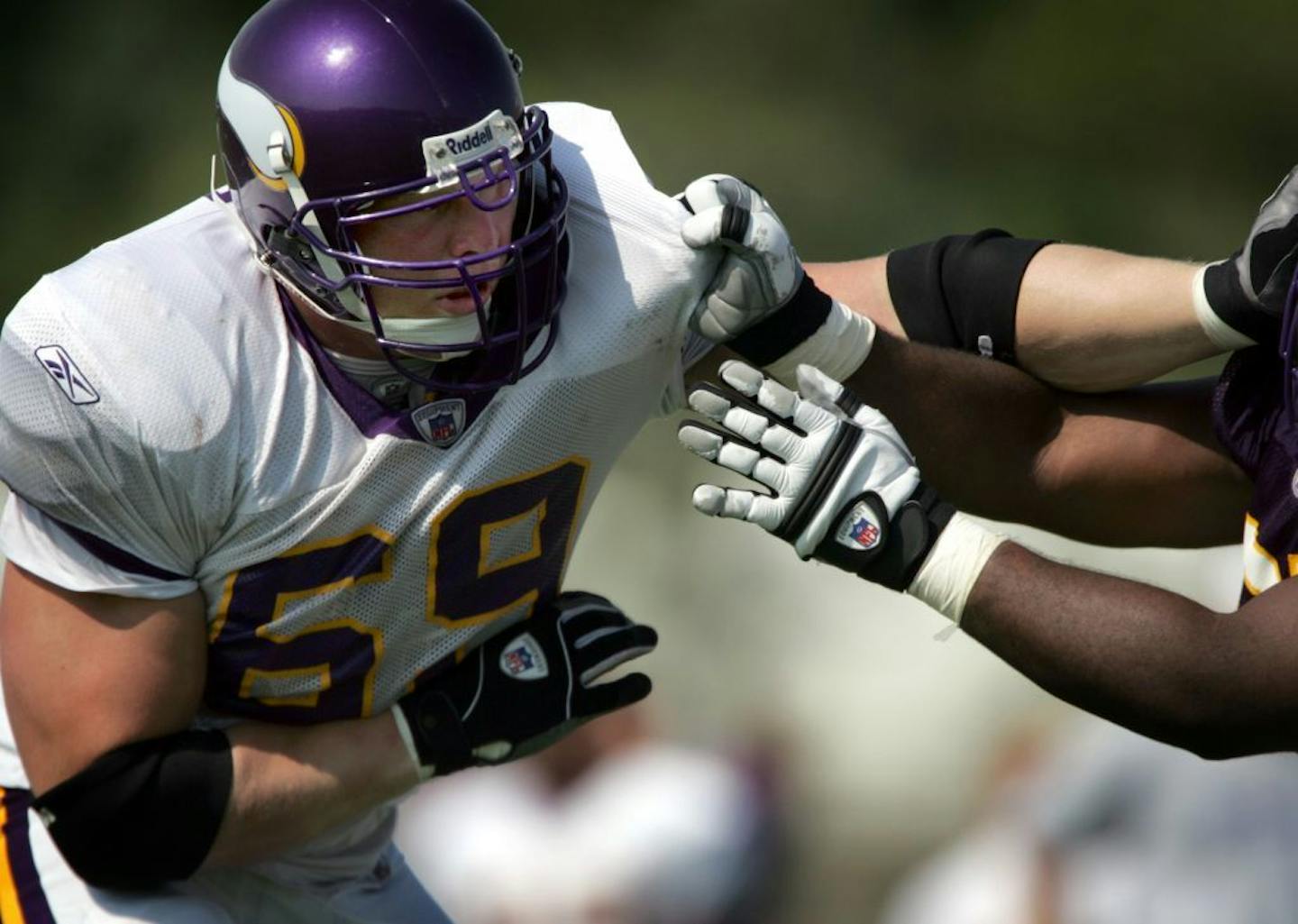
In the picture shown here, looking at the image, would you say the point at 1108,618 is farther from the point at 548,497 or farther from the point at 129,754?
the point at 129,754

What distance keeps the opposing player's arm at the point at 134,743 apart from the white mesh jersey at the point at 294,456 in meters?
0.05

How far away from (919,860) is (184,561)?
266 centimetres

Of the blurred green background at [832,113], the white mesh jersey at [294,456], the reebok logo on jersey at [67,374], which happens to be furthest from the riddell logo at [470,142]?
the blurred green background at [832,113]

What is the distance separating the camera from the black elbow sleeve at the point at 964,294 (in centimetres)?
273

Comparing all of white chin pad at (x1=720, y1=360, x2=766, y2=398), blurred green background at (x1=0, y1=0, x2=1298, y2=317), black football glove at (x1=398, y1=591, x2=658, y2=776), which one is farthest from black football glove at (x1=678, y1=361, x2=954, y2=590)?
blurred green background at (x1=0, y1=0, x2=1298, y2=317)

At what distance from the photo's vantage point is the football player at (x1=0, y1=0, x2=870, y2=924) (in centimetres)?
210

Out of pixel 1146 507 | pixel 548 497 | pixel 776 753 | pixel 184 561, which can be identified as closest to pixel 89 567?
pixel 184 561

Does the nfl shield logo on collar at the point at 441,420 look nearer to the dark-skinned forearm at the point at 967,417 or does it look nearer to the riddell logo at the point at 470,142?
the riddell logo at the point at 470,142

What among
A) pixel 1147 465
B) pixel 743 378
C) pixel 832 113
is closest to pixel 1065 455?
pixel 1147 465

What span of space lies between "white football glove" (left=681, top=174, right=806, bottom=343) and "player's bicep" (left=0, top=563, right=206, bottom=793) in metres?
0.74

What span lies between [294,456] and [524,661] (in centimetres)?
44

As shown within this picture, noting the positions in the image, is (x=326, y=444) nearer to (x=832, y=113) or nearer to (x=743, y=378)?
(x=743, y=378)

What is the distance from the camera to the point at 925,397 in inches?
106

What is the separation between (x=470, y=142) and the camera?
Result: 2.12 meters
